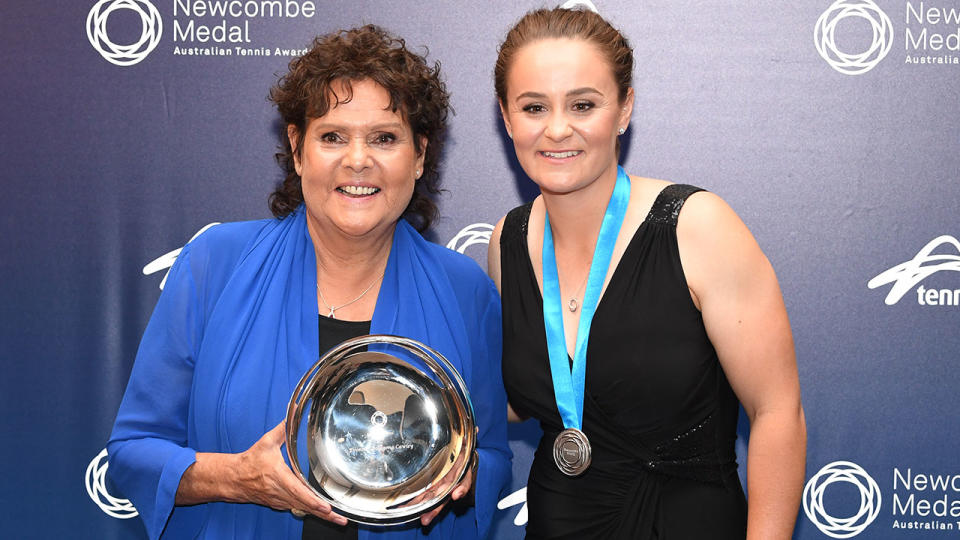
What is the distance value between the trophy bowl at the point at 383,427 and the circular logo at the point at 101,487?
166cm

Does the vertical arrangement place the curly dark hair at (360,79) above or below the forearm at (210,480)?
above

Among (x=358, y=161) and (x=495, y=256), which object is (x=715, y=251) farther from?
(x=358, y=161)

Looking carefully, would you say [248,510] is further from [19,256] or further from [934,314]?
[934,314]

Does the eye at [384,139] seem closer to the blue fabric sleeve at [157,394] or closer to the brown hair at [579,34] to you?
the brown hair at [579,34]

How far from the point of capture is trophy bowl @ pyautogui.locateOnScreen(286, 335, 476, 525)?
59.8 inches

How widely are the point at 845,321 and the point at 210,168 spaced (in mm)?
2225

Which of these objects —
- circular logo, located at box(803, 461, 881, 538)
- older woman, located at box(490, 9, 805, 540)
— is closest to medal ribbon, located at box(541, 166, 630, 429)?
older woman, located at box(490, 9, 805, 540)

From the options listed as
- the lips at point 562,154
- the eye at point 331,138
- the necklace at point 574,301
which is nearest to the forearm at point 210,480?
the eye at point 331,138

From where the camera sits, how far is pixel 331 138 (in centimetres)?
174

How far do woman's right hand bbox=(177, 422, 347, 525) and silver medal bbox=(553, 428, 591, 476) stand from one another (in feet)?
1.76

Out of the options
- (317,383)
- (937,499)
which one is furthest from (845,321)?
(317,383)

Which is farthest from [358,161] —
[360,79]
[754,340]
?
[754,340]

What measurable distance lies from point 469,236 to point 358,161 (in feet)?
3.71

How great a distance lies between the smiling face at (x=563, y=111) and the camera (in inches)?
67.2
